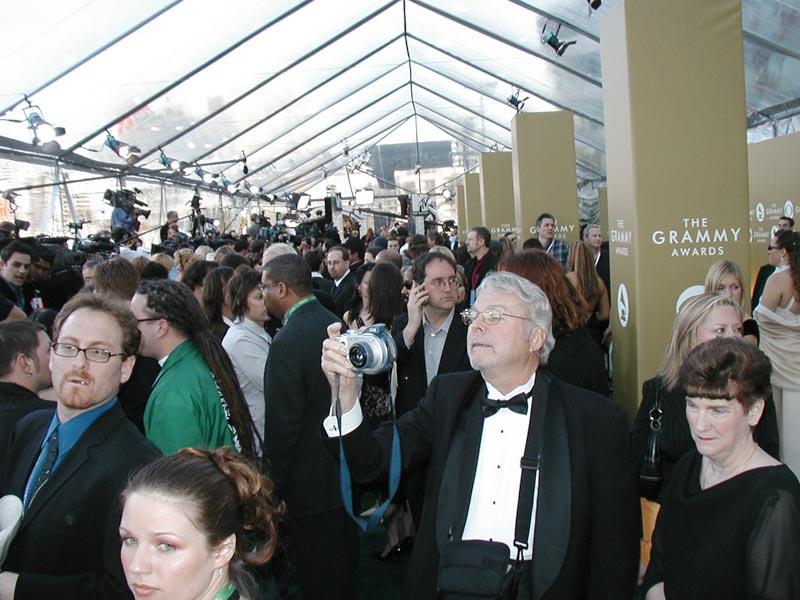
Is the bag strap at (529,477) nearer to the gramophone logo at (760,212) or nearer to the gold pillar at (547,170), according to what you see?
the gold pillar at (547,170)

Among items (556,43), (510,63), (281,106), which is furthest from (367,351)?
(281,106)

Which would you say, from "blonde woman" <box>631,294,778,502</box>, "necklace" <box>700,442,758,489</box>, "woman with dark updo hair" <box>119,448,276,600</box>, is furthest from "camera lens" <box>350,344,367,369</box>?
"blonde woman" <box>631,294,778,502</box>

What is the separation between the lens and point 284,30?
12.1m

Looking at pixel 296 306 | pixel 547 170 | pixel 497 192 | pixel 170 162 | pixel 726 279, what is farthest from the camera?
pixel 170 162

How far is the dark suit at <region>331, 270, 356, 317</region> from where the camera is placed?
5.46 meters

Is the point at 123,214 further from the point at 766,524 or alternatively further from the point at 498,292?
the point at 766,524

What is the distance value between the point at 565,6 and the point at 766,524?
880 centimetres

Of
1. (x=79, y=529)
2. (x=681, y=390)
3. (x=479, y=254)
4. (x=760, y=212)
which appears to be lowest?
(x=79, y=529)

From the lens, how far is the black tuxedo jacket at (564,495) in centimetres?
183

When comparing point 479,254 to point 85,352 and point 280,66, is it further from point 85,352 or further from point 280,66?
point 280,66

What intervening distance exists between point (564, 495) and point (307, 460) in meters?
1.36

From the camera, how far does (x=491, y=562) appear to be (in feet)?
5.72

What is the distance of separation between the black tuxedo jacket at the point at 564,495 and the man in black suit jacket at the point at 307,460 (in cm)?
90

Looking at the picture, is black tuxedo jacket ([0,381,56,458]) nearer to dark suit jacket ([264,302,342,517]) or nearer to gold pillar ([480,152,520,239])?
dark suit jacket ([264,302,342,517])
